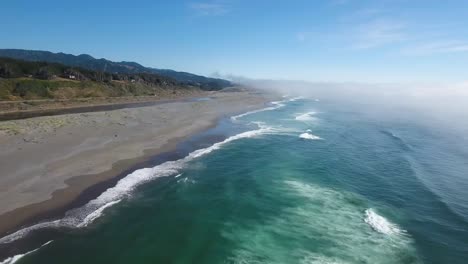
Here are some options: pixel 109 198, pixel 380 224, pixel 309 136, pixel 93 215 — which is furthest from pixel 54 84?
pixel 380 224

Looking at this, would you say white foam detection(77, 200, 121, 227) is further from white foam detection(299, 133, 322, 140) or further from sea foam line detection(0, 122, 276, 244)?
white foam detection(299, 133, 322, 140)

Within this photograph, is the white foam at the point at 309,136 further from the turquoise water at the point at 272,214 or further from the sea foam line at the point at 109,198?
the sea foam line at the point at 109,198

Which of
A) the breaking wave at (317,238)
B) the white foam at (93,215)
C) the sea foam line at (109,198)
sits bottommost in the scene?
the breaking wave at (317,238)

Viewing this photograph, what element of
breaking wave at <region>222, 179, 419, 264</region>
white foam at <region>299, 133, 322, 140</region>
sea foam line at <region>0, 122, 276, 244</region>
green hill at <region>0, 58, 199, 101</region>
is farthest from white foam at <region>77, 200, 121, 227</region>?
green hill at <region>0, 58, 199, 101</region>

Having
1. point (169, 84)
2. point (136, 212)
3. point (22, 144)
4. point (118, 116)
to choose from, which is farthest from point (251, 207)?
point (169, 84)

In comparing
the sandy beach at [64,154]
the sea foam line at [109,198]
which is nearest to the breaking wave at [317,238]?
the sea foam line at [109,198]

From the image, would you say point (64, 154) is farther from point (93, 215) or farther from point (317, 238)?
point (317, 238)
